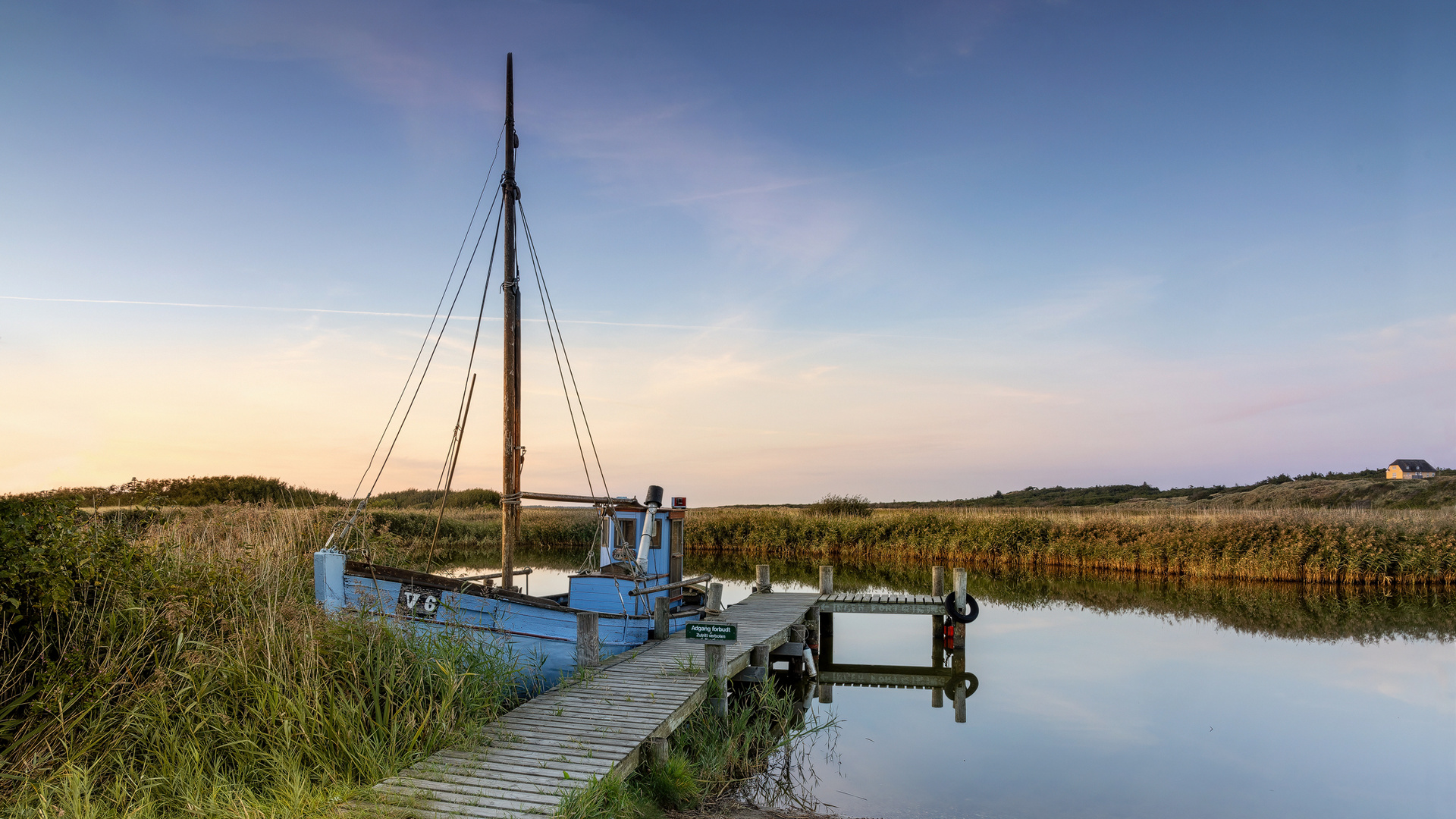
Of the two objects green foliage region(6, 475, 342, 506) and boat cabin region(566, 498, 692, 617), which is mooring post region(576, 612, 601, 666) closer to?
boat cabin region(566, 498, 692, 617)

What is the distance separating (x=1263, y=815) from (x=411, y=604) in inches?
410

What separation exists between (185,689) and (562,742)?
3.09 m

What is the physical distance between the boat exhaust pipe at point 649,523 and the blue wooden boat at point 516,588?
0.02 metres

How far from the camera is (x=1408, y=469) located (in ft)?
281

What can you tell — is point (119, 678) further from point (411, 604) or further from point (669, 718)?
point (669, 718)

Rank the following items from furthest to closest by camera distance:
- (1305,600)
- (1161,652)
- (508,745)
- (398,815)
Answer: (1305,600)
(1161,652)
(508,745)
(398,815)

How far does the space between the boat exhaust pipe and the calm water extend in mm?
3791

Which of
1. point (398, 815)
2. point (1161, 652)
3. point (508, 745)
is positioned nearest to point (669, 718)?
point (508, 745)

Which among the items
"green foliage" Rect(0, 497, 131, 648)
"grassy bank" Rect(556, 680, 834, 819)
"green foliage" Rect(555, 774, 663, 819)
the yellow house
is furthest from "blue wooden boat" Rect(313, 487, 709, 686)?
the yellow house

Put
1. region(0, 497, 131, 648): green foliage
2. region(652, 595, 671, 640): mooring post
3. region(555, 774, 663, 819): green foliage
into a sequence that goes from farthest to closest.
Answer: region(652, 595, 671, 640): mooring post, region(0, 497, 131, 648): green foliage, region(555, 774, 663, 819): green foliage

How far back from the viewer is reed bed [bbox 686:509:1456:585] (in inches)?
1053

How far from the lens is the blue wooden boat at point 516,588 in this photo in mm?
9828

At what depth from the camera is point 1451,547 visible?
26.6m

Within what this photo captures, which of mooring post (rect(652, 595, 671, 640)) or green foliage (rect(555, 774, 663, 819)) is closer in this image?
green foliage (rect(555, 774, 663, 819))
